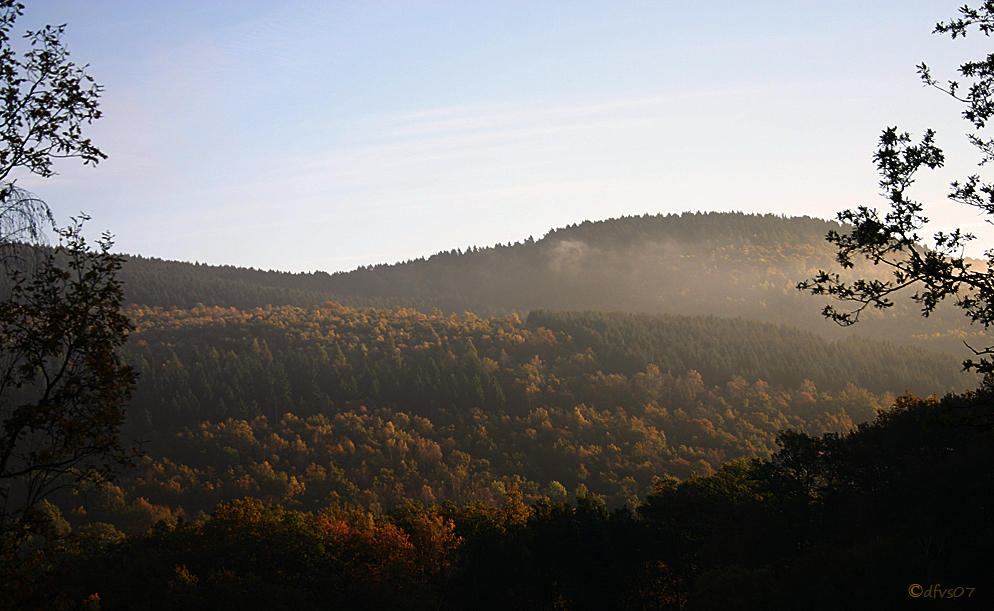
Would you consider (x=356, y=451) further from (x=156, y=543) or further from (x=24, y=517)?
(x=24, y=517)

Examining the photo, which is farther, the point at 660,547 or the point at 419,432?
the point at 419,432

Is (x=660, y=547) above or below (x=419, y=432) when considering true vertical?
above

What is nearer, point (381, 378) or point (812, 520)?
point (812, 520)

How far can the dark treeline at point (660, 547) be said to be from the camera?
31.2 metres

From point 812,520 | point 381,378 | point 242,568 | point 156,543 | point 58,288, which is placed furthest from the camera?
point 381,378

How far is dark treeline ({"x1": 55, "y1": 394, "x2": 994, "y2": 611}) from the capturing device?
31156 mm

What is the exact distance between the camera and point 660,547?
49625mm

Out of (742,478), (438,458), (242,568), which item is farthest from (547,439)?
(242,568)

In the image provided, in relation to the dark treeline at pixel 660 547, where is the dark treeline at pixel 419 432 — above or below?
below

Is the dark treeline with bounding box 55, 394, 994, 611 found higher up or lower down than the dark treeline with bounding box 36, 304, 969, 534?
higher up

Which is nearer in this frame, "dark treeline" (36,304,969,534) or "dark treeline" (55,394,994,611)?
"dark treeline" (55,394,994,611)

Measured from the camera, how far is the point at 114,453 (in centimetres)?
1045

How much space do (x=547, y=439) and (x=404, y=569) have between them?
127m

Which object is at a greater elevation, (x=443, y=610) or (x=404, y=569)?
(x=404, y=569)
